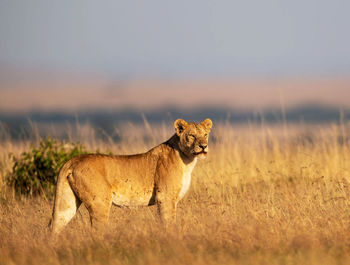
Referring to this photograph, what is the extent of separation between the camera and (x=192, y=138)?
885 centimetres

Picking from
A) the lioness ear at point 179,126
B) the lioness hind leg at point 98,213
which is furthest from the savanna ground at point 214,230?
the lioness ear at point 179,126

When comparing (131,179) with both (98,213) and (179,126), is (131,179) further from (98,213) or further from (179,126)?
(179,126)

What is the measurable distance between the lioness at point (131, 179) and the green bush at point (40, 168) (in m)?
4.65

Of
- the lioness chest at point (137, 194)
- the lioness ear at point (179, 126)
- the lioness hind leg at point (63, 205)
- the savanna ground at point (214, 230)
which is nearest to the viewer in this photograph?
the savanna ground at point (214, 230)

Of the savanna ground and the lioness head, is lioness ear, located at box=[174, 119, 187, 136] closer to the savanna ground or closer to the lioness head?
the lioness head

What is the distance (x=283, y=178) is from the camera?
13.3 m

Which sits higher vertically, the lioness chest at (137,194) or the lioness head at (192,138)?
the lioness head at (192,138)

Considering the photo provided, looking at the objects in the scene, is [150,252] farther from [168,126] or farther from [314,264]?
[168,126]

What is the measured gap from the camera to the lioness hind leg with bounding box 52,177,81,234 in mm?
8359

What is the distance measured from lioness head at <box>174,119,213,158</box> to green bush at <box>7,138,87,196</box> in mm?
4831

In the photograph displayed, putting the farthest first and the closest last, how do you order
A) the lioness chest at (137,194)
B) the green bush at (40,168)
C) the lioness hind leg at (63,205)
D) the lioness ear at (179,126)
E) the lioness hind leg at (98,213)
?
the green bush at (40,168), the lioness ear at (179,126), the lioness chest at (137,194), the lioness hind leg at (63,205), the lioness hind leg at (98,213)

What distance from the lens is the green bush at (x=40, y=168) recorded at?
13.1 meters

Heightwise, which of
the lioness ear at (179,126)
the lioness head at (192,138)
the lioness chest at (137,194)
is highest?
the lioness ear at (179,126)

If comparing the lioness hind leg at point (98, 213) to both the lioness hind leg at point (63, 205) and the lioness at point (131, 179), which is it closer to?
the lioness at point (131, 179)
